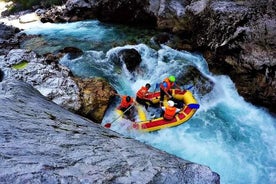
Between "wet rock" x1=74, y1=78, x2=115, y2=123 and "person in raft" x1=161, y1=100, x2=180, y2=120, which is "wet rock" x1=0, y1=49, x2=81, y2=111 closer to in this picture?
"wet rock" x1=74, y1=78, x2=115, y2=123

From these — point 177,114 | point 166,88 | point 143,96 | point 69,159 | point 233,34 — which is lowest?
point 177,114

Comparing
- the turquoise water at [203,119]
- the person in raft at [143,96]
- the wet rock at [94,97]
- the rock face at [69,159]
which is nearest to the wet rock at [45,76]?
the wet rock at [94,97]

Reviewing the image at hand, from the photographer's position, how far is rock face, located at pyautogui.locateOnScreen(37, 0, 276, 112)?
9172mm

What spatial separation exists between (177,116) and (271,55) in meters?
3.74

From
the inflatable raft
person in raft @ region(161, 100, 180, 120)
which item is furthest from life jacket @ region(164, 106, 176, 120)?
the inflatable raft

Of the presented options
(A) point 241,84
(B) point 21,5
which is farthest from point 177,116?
(B) point 21,5

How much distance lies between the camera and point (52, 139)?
111 inches

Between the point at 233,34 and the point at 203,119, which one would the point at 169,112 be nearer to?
the point at 203,119

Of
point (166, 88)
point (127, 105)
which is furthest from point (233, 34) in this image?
point (127, 105)

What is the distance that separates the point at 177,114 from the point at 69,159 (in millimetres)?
6685

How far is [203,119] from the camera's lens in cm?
908

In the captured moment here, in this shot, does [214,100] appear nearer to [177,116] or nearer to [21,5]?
[177,116]

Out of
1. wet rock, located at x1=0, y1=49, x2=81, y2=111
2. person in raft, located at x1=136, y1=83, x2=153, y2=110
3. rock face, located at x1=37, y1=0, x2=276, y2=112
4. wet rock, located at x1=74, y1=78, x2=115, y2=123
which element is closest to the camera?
wet rock, located at x1=0, y1=49, x2=81, y2=111

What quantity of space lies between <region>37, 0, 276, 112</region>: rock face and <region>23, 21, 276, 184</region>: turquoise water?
481 millimetres
